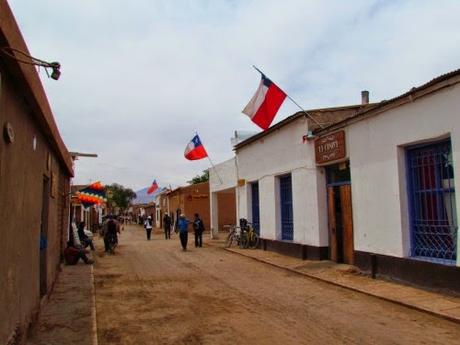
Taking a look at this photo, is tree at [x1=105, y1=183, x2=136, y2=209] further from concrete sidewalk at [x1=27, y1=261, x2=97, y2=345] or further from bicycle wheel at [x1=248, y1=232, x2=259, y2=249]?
concrete sidewalk at [x1=27, y1=261, x2=97, y2=345]

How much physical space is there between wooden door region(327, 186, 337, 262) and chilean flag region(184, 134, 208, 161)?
10632 mm

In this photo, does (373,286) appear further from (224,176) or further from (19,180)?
(224,176)

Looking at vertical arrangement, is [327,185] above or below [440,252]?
above

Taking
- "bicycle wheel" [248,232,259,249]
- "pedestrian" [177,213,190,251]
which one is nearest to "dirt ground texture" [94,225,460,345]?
"bicycle wheel" [248,232,259,249]

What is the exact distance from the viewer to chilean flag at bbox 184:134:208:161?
23500 millimetres

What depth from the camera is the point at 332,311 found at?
7.89 m

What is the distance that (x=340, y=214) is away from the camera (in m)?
13.3

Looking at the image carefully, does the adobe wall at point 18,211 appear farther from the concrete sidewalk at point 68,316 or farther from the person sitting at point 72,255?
the person sitting at point 72,255

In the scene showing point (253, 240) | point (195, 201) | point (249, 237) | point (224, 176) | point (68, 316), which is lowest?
point (68, 316)

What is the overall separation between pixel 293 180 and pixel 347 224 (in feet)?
10.2

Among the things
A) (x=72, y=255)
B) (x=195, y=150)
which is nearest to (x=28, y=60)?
(x=72, y=255)

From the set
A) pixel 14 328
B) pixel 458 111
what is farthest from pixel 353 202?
pixel 14 328

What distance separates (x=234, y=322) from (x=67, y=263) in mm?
9245

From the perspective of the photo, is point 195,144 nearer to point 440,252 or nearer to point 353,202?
point 353,202
